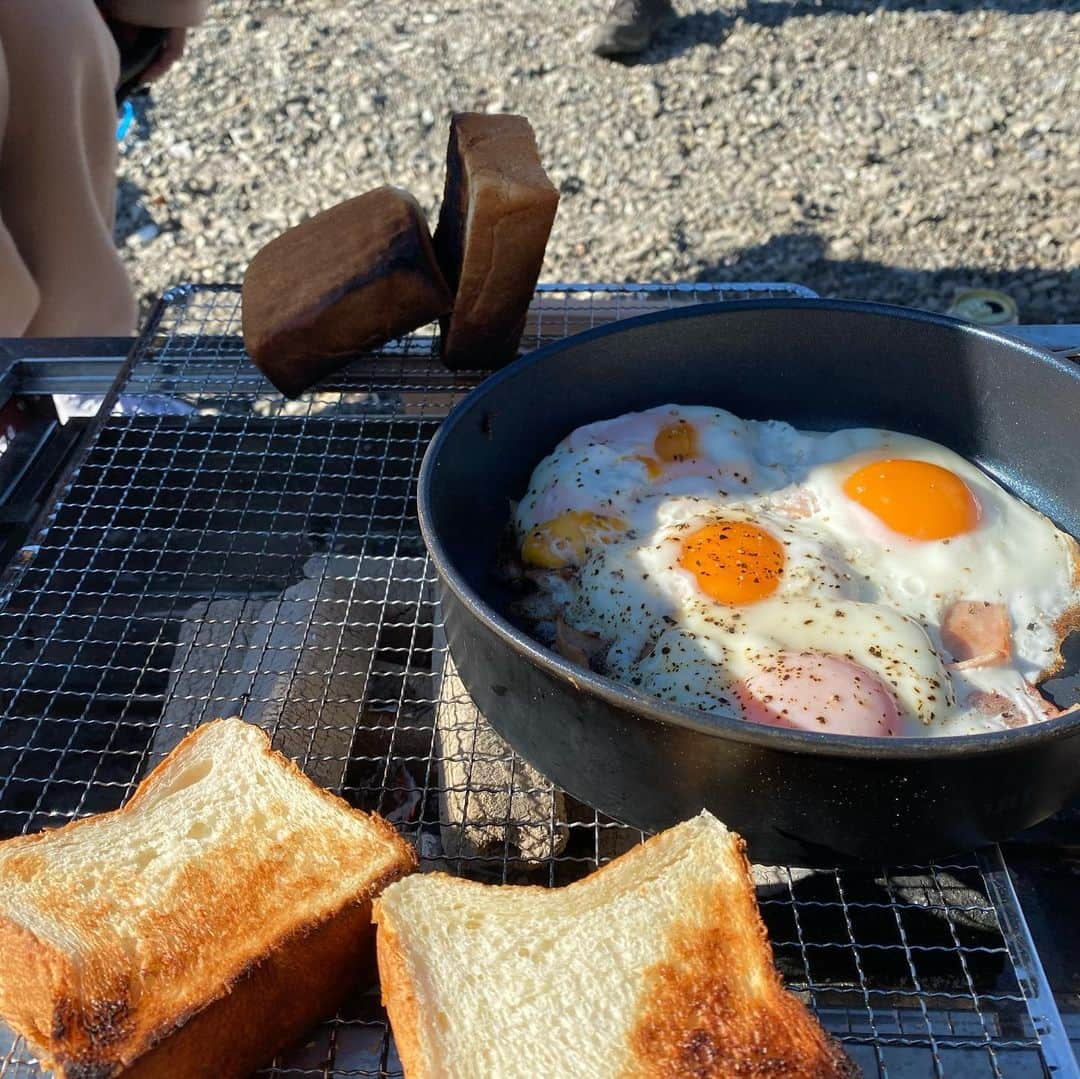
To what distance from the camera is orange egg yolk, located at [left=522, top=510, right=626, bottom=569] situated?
8.29 ft

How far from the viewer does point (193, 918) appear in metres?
1.77

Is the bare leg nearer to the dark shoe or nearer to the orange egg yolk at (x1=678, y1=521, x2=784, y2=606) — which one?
the orange egg yolk at (x1=678, y1=521, x2=784, y2=606)

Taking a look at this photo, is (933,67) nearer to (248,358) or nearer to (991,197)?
(991,197)

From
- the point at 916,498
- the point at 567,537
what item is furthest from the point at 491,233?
the point at 916,498

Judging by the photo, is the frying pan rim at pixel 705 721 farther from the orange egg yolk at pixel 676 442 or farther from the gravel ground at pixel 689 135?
the gravel ground at pixel 689 135

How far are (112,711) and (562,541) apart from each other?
156cm

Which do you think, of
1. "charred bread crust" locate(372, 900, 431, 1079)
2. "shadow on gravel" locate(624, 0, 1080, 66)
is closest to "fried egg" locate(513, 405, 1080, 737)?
"charred bread crust" locate(372, 900, 431, 1079)

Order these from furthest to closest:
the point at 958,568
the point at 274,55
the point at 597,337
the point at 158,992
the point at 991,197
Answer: the point at 274,55, the point at 991,197, the point at 597,337, the point at 958,568, the point at 158,992

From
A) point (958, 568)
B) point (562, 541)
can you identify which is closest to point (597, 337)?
point (562, 541)

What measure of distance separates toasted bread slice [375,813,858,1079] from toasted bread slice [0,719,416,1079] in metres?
0.16

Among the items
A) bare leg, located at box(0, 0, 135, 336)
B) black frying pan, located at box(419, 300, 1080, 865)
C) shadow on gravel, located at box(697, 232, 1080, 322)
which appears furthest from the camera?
shadow on gravel, located at box(697, 232, 1080, 322)

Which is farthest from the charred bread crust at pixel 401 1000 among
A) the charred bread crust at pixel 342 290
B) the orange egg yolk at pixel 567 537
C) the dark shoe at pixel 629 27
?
the dark shoe at pixel 629 27

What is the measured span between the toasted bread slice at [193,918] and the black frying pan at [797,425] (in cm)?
45

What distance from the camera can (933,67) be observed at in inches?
305
